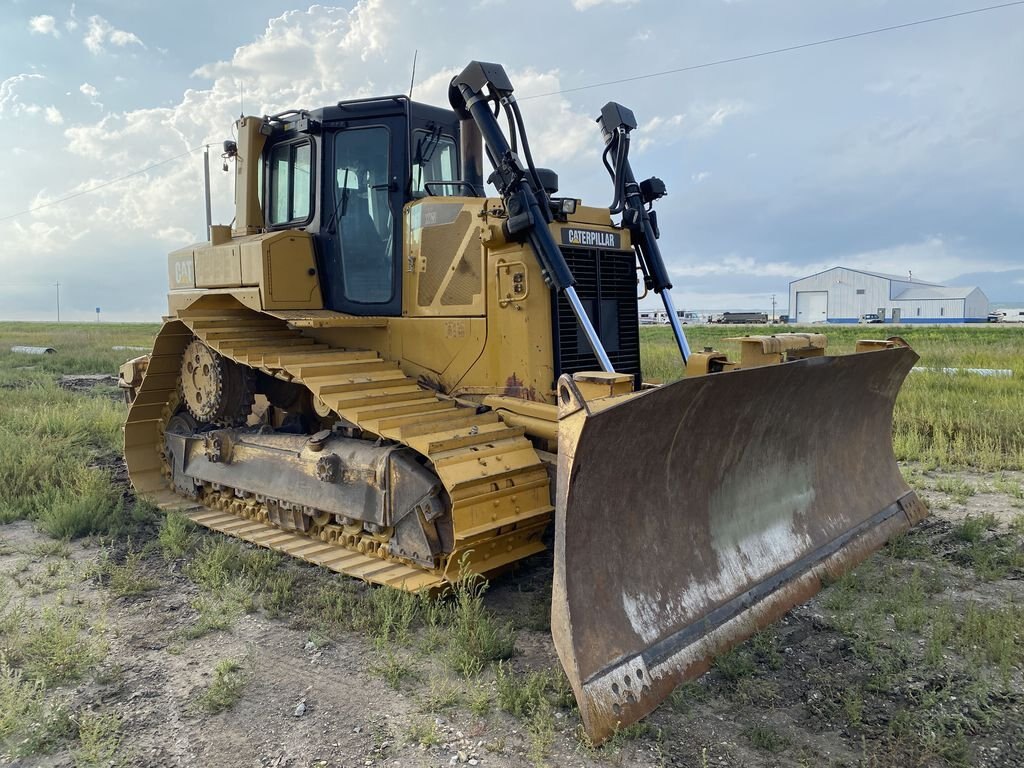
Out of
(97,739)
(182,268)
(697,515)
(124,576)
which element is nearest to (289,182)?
(182,268)

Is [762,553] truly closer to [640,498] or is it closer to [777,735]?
[640,498]

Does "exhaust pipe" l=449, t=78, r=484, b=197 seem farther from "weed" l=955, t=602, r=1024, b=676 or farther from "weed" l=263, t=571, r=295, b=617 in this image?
"weed" l=955, t=602, r=1024, b=676

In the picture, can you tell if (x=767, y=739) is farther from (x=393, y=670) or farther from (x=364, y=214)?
(x=364, y=214)

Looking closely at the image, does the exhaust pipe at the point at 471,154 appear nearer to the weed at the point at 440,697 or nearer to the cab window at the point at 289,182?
the cab window at the point at 289,182

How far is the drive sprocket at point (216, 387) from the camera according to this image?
620cm

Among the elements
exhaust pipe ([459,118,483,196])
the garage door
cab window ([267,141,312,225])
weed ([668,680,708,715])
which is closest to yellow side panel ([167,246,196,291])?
cab window ([267,141,312,225])

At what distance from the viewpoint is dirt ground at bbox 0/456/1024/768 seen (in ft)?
10.3

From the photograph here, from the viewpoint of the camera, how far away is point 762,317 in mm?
76812

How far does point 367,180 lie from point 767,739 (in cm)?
473

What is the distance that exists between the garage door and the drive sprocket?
276 ft

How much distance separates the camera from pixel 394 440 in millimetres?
4891

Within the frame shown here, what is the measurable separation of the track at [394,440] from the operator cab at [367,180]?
1.88 ft

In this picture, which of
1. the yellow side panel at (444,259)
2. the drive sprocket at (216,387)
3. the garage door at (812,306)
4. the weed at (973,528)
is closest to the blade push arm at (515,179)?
the yellow side panel at (444,259)

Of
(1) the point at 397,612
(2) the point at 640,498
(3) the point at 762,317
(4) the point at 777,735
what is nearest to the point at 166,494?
(1) the point at 397,612
